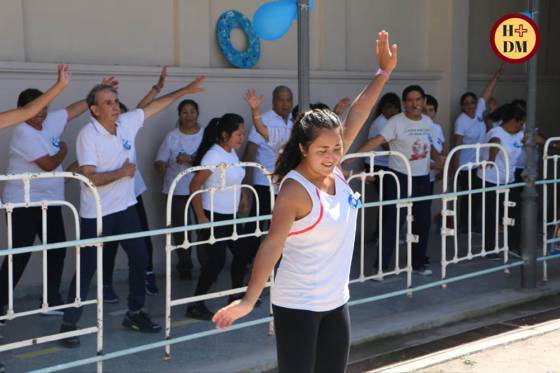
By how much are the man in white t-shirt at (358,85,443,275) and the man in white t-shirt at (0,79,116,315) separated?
2.80 metres

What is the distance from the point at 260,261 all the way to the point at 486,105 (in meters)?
7.76

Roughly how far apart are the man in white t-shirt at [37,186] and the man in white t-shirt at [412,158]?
110 inches

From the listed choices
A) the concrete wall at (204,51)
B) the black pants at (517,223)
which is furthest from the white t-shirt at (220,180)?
the black pants at (517,223)

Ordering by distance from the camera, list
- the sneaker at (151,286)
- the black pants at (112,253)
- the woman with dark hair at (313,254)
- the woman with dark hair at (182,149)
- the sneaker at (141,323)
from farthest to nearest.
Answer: the woman with dark hair at (182,149), the sneaker at (151,286), the black pants at (112,253), the sneaker at (141,323), the woman with dark hair at (313,254)

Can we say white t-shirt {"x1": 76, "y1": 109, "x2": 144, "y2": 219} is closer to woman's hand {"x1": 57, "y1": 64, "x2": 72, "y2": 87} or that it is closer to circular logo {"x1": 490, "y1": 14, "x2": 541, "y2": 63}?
woman's hand {"x1": 57, "y1": 64, "x2": 72, "y2": 87}

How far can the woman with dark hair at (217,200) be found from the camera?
21.0ft

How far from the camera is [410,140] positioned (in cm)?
794

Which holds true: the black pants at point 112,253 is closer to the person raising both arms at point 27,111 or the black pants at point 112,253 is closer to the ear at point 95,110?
the ear at point 95,110

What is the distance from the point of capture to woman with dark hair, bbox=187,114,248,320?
640 cm

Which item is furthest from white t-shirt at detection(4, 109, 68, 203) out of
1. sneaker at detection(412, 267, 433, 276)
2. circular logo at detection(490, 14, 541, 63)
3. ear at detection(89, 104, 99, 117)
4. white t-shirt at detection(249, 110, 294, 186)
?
circular logo at detection(490, 14, 541, 63)

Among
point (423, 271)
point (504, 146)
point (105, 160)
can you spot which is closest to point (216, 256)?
point (105, 160)

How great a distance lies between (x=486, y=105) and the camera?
10766 millimetres

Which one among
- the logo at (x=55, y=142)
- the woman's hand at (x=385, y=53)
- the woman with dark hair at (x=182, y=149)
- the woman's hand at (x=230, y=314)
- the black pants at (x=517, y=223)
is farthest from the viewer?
the black pants at (x=517, y=223)

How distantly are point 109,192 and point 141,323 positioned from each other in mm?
1001
